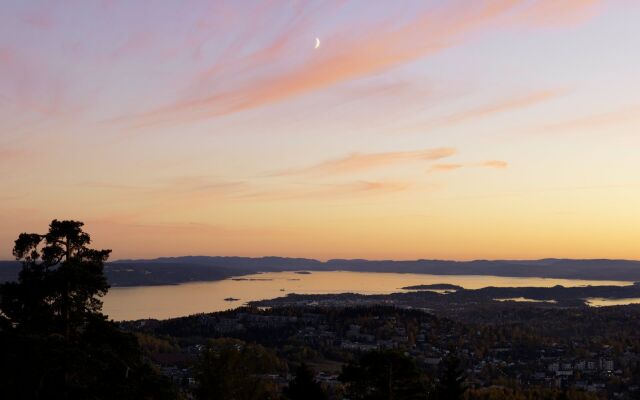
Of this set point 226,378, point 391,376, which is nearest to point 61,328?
point 391,376

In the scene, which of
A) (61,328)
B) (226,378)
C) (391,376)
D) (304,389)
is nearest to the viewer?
(61,328)

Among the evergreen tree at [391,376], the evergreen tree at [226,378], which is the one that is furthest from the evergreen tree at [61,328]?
the evergreen tree at [226,378]

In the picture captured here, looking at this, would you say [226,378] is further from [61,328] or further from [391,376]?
[61,328]

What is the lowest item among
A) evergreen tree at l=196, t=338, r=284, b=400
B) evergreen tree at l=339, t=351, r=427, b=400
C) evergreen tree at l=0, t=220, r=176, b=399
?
evergreen tree at l=196, t=338, r=284, b=400

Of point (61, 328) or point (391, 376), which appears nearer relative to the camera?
point (61, 328)

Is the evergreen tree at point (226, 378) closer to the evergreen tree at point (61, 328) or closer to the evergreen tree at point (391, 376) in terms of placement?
the evergreen tree at point (391, 376)

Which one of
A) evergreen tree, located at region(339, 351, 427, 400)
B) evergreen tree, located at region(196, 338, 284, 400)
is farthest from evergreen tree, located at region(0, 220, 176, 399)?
evergreen tree, located at region(196, 338, 284, 400)

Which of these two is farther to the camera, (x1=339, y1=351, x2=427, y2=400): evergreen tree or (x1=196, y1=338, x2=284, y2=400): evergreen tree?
(x1=196, y1=338, x2=284, y2=400): evergreen tree

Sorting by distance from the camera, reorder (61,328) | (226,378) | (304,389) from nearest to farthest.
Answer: (61,328) → (304,389) → (226,378)

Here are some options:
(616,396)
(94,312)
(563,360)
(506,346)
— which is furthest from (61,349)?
(506,346)

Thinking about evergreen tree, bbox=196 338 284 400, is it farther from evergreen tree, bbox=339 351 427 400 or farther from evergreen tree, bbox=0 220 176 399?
evergreen tree, bbox=0 220 176 399

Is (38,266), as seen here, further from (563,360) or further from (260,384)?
(563,360)

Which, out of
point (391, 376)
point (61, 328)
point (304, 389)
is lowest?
point (304, 389)
